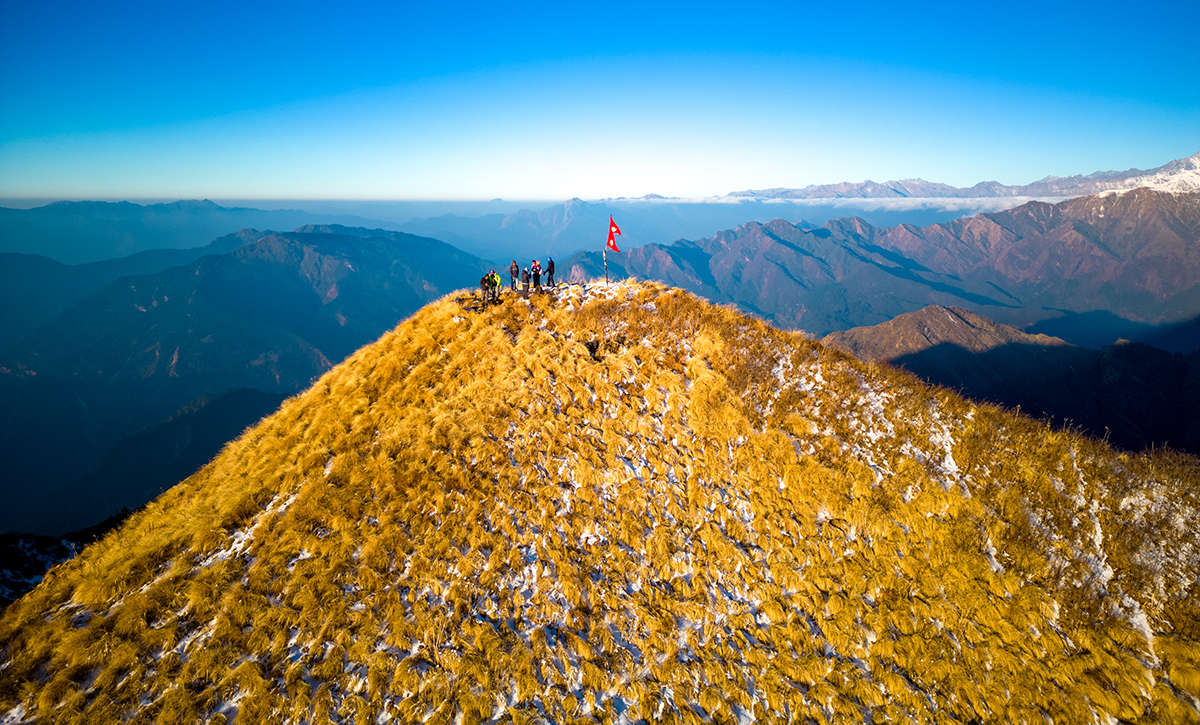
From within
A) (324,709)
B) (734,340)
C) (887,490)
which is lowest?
(324,709)

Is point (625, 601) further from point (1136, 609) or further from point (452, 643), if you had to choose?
point (1136, 609)

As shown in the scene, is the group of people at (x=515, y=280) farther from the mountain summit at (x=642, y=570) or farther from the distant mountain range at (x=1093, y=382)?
the distant mountain range at (x=1093, y=382)

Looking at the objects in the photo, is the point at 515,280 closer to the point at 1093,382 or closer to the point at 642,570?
the point at 642,570

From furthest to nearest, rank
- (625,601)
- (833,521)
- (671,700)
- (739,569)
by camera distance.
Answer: (833,521)
(739,569)
(625,601)
(671,700)

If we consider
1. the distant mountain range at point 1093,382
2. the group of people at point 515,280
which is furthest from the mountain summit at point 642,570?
the distant mountain range at point 1093,382

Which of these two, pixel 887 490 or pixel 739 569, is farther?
pixel 887 490

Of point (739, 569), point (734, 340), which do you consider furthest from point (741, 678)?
point (734, 340)

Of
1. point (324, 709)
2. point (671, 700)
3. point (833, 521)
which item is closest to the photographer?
point (324, 709)
